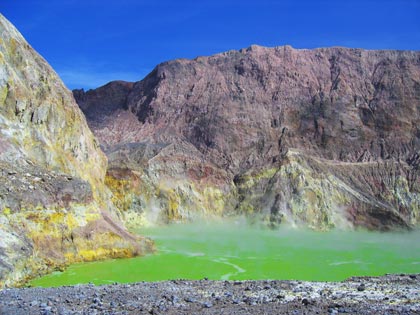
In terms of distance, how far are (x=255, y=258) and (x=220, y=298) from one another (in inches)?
507

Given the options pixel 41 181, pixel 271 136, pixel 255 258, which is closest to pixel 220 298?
pixel 41 181

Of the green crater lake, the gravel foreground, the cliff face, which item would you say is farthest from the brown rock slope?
the gravel foreground

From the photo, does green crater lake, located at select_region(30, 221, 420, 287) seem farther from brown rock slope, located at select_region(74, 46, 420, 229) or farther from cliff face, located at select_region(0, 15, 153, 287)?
brown rock slope, located at select_region(74, 46, 420, 229)

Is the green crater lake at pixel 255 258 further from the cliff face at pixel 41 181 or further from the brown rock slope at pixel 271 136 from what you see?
the brown rock slope at pixel 271 136

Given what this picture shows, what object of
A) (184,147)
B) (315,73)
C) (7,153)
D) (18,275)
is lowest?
(18,275)

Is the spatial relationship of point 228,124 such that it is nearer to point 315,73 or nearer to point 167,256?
point 315,73

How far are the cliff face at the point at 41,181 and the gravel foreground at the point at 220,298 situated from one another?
4325 millimetres

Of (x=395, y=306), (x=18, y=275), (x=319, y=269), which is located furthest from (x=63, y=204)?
(x=395, y=306)

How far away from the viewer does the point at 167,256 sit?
1010 inches

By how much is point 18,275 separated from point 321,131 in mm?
43842

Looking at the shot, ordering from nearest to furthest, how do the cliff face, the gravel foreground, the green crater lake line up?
the gravel foreground < the cliff face < the green crater lake

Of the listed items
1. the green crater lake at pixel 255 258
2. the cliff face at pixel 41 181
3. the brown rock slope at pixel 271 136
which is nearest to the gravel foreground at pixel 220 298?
the green crater lake at pixel 255 258

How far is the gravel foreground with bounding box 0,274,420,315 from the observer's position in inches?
482

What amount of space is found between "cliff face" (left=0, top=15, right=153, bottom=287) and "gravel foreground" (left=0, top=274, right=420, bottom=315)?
4.32 meters
